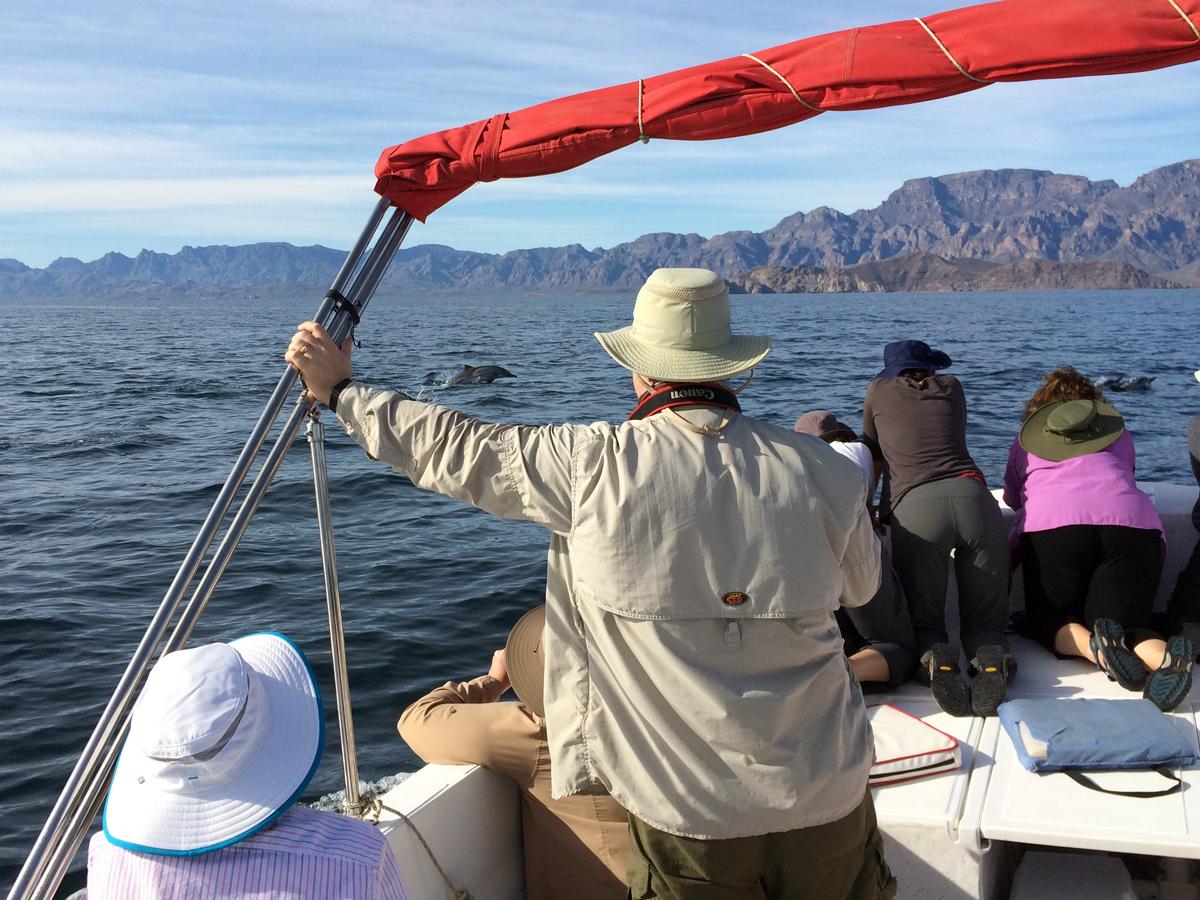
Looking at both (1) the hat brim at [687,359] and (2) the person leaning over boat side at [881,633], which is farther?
(2) the person leaning over boat side at [881,633]

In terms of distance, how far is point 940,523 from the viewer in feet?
15.8

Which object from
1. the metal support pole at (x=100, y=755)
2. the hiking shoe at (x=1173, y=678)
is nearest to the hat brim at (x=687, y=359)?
the metal support pole at (x=100, y=755)

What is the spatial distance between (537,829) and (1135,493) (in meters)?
3.03

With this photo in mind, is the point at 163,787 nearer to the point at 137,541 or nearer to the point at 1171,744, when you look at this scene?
the point at 1171,744

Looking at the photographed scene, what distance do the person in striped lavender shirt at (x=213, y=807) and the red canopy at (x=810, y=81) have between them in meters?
1.40

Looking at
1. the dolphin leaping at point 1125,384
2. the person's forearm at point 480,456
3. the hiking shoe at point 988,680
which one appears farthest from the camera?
the dolphin leaping at point 1125,384

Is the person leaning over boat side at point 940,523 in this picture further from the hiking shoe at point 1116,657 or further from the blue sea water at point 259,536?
the blue sea water at point 259,536

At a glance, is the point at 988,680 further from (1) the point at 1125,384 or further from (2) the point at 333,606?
(1) the point at 1125,384

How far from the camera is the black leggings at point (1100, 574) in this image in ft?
15.4

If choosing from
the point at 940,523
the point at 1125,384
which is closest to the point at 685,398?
the point at 940,523

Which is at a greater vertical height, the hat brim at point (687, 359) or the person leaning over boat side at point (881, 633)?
the hat brim at point (687, 359)

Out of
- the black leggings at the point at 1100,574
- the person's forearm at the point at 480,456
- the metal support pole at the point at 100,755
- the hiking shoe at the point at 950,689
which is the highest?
the person's forearm at the point at 480,456

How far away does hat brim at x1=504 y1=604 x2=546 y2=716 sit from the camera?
10.5ft

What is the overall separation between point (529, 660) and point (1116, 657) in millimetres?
2590
